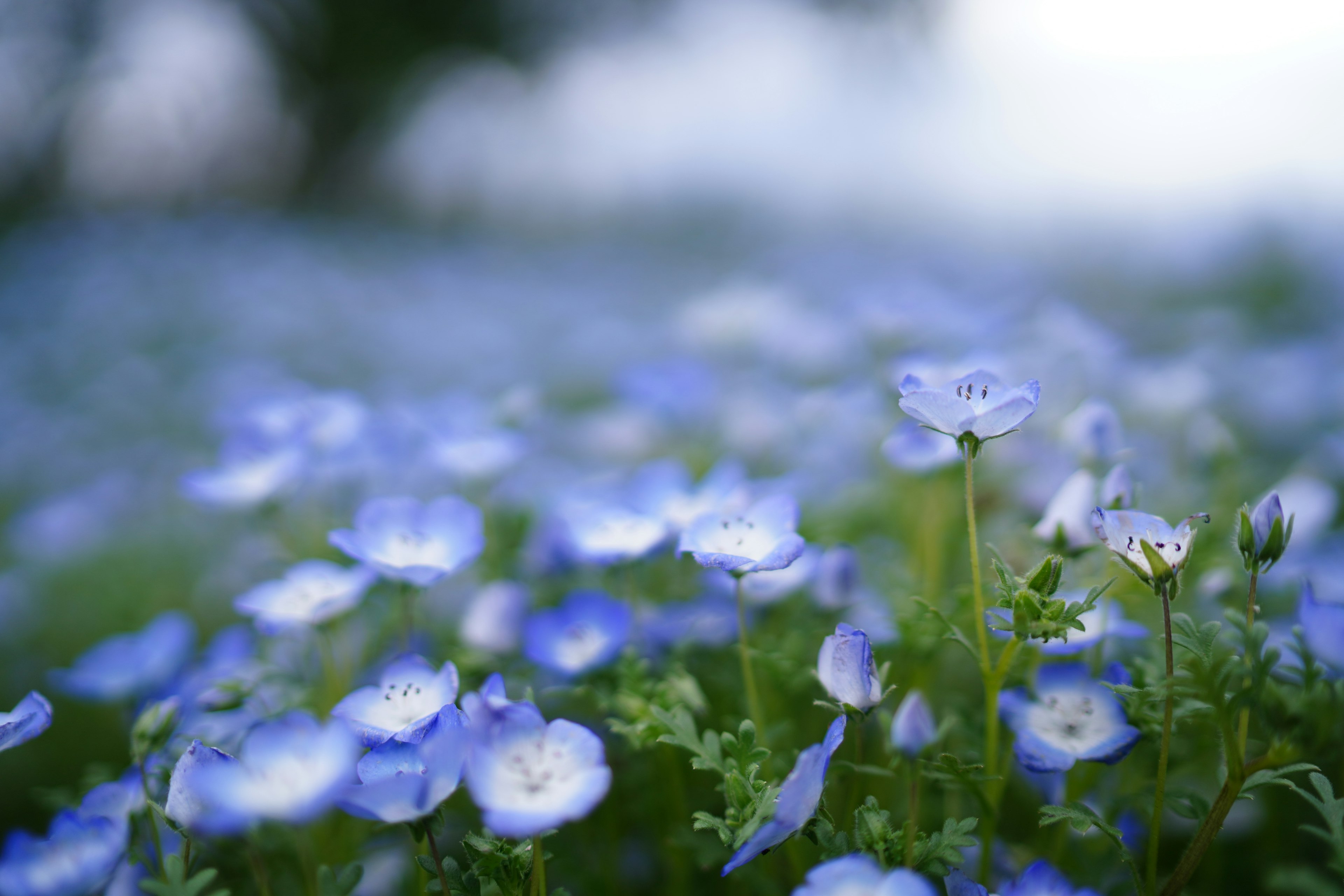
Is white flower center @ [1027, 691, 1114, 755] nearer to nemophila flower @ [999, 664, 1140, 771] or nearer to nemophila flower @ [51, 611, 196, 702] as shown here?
nemophila flower @ [999, 664, 1140, 771]

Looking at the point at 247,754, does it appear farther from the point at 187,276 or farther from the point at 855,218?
the point at 855,218

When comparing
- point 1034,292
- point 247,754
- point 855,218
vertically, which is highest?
point 247,754

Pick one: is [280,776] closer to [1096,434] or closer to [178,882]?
[178,882]

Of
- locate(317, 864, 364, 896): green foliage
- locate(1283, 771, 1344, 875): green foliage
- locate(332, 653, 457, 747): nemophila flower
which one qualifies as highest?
locate(332, 653, 457, 747): nemophila flower

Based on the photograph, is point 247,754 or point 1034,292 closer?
point 247,754

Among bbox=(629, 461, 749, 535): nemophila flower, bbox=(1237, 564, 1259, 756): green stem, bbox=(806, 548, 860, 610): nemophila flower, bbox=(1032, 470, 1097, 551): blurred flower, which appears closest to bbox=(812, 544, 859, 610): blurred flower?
bbox=(806, 548, 860, 610): nemophila flower

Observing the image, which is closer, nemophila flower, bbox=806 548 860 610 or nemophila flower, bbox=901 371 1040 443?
nemophila flower, bbox=901 371 1040 443

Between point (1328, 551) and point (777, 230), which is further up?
point (1328, 551)

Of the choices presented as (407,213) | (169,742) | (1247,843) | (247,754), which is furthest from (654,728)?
(407,213)
